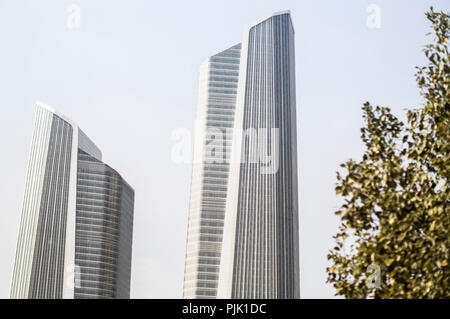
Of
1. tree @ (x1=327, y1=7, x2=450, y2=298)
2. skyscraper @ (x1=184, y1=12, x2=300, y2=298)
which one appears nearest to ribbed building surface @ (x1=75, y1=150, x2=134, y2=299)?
skyscraper @ (x1=184, y1=12, x2=300, y2=298)

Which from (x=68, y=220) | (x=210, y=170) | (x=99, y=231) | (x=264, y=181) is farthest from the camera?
(x=99, y=231)

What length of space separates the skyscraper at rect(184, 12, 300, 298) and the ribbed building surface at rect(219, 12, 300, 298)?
20cm

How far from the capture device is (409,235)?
412 inches

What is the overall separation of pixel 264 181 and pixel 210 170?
14387mm

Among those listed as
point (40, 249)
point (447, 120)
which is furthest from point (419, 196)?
point (40, 249)

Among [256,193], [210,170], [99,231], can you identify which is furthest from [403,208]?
[99,231]

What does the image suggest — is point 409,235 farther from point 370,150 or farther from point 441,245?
point 370,150

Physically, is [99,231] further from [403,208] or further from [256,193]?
[403,208]

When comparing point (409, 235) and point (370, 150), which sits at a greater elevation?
point (370, 150)

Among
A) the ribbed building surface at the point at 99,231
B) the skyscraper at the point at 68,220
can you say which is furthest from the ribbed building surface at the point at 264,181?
the skyscraper at the point at 68,220

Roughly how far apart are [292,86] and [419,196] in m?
137

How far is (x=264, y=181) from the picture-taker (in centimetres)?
12900

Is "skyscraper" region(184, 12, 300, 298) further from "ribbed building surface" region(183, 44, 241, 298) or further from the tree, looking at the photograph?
the tree

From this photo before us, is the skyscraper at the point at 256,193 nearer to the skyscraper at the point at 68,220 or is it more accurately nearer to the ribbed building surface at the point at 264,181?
the ribbed building surface at the point at 264,181
